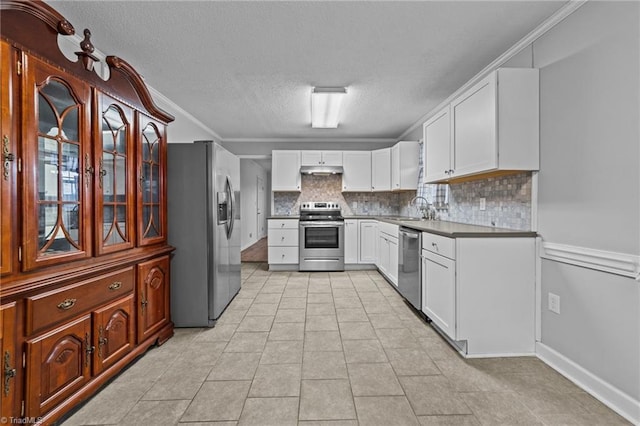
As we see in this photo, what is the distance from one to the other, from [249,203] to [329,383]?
22.4 ft

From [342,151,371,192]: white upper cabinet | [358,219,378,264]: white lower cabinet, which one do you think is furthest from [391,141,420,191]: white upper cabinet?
[358,219,378,264]: white lower cabinet

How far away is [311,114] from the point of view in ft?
13.6

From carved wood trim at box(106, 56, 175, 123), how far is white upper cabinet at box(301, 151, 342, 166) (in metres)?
2.99

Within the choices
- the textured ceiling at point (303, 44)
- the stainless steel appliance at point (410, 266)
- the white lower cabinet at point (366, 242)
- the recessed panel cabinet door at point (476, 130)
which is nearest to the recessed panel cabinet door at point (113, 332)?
Answer: the textured ceiling at point (303, 44)

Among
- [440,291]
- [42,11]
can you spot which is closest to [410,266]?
[440,291]

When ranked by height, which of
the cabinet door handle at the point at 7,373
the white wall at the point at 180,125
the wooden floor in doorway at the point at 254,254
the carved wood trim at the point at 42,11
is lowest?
the wooden floor in doorway at the point at 254,254

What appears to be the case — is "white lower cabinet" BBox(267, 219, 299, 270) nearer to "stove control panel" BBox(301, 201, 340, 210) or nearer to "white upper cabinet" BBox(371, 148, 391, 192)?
"stove control panel" BBox(301, 201, 340, 210)

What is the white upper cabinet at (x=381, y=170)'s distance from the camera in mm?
5180

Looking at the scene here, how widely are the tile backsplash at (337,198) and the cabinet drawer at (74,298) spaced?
3.71 m

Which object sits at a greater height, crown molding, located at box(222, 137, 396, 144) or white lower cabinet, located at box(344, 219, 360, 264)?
crown molding, located at box(222, 137, 396, 144)

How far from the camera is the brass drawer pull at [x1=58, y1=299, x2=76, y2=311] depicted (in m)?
1.53

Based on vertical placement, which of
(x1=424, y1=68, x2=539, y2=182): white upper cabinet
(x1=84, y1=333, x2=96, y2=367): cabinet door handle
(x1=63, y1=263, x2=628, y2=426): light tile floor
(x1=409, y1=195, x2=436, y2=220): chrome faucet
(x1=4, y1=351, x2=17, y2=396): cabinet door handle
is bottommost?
(x1=63, y1=263, x2=628, y2=426): light tile floor

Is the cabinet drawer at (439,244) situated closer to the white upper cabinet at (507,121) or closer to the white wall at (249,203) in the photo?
the white upper cabinet at (507,121)

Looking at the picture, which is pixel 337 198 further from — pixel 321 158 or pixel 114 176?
pixel 114 176
